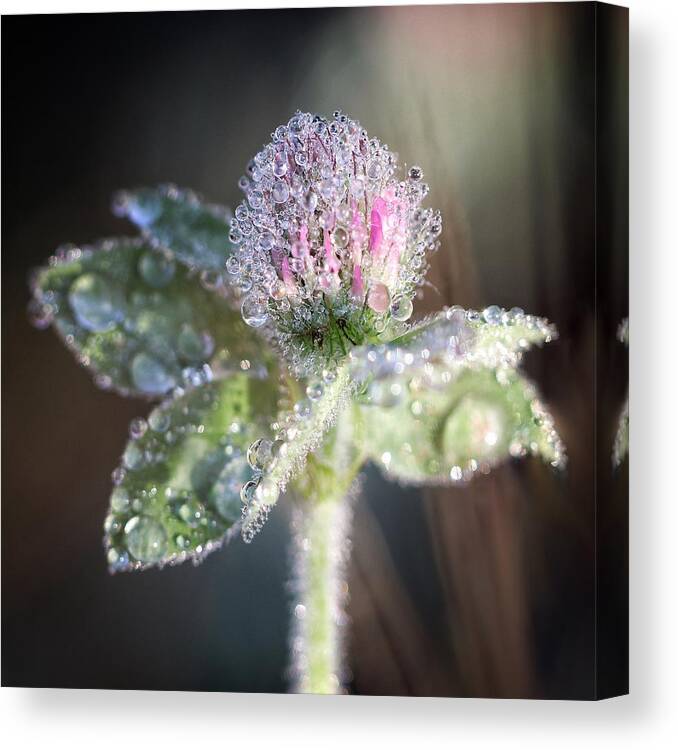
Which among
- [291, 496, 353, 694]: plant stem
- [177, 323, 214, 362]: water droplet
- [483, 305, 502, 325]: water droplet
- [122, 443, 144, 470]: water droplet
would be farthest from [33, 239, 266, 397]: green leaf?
[483, 305, 502, 325]: water droplet

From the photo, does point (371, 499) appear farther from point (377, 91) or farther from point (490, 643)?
point (377, 91)

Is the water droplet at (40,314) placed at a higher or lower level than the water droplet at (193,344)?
higher

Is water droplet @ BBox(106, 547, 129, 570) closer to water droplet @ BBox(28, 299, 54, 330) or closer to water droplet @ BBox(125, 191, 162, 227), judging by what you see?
water droplet @ BBox(28, 299, 54, 330)

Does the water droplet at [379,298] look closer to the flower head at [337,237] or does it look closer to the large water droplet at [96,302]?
the flower head at [337,237]

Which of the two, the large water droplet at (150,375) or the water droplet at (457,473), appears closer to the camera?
the water droplet at (457,473)

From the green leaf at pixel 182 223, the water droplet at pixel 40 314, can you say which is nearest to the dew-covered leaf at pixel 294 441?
the green leaf at pixel 182 223

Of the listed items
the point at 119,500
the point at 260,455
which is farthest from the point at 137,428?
the point at 260,455

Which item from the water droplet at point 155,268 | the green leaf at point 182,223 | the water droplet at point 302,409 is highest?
the green leaf at point 182,223

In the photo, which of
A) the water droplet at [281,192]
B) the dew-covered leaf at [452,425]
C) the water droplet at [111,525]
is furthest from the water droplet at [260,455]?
the water droplet at [281,192]
